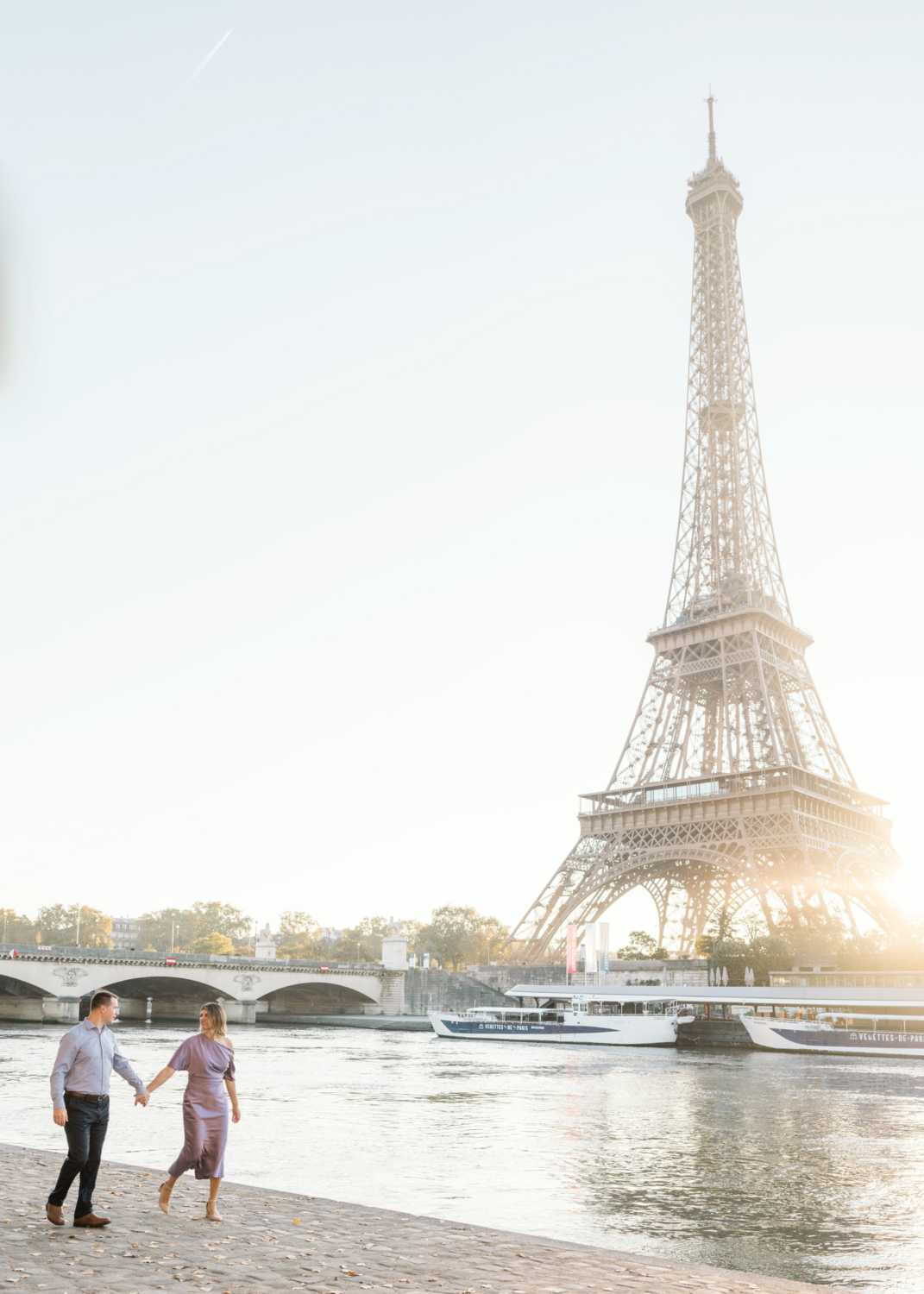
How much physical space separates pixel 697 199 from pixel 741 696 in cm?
5306

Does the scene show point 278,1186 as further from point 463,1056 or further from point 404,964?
point 404,964

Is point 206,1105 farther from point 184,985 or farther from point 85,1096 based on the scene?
point 184,985

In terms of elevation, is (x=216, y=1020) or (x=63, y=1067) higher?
(x=216, y=1020)

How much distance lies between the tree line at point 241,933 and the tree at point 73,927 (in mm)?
111

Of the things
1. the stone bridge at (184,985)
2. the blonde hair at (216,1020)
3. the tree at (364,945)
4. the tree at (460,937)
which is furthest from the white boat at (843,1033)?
the tree at (364,945)

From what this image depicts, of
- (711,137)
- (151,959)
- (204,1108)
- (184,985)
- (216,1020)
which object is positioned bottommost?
(184,985)

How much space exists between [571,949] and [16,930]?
12009 centimetres

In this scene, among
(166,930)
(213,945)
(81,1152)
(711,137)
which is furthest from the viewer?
(166,930)

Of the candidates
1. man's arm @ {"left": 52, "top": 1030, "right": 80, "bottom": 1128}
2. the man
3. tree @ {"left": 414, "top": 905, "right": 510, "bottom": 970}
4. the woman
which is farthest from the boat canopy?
man's arm @ {"left": 52, "top": 1030, "right": 80, "bottom": 1128}

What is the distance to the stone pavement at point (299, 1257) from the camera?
849 cm

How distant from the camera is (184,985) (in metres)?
91.0

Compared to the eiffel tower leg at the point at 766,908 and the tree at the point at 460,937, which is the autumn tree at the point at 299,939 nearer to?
the tree at the point at 460,937

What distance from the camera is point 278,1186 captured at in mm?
16281

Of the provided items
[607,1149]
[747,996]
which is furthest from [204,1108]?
[747,996]
